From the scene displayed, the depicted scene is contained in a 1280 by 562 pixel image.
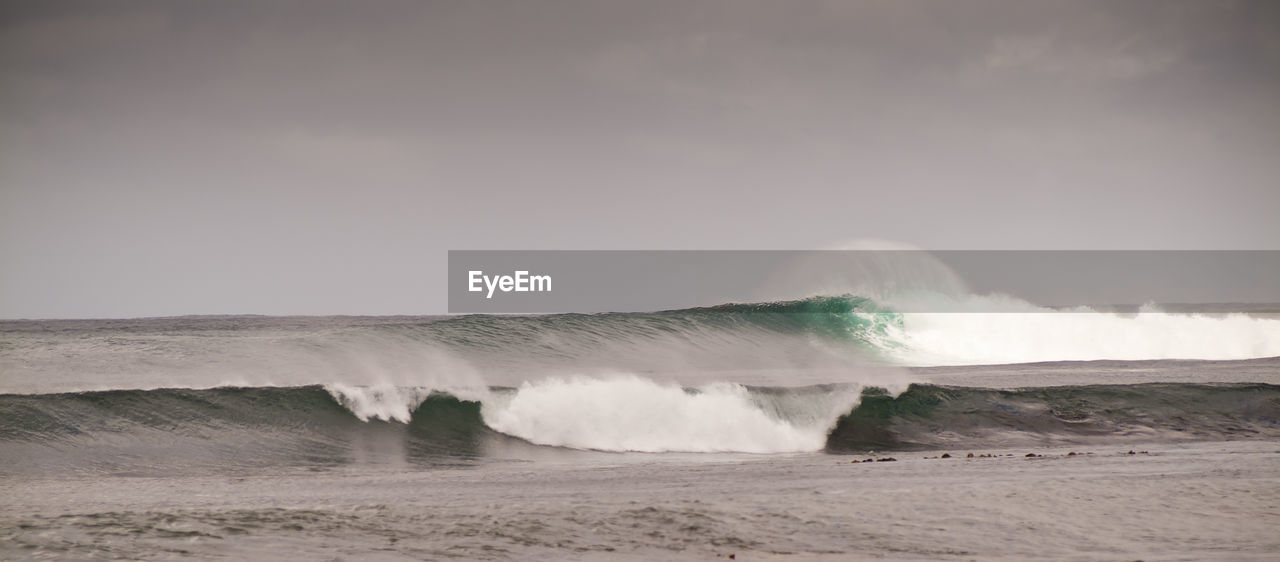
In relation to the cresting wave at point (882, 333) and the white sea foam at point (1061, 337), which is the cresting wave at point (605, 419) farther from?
the white sea foam at point (1061, 337)

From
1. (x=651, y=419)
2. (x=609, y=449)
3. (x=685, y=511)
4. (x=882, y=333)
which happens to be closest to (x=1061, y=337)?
(x=882, y=333)

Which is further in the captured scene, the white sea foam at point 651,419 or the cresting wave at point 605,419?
the white sea foam at point 651,419

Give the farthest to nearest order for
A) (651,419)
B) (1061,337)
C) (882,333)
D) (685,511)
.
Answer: (1061,337) → (882,333) → (651,419) → (685,511)

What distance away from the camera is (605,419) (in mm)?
13844

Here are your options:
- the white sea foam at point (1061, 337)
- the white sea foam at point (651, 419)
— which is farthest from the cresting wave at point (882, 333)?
the white sea foam at point (651, 419)

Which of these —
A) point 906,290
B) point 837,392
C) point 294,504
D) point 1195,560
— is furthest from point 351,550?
point 906,290

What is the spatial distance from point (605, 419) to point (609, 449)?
0.86 meters

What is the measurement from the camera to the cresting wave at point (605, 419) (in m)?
12.4

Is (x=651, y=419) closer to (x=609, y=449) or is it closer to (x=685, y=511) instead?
(x=609, y=449)

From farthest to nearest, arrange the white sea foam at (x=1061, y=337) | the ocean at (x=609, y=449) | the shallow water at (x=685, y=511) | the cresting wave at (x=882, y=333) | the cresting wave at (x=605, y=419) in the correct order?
1. the white sea foam at (x=1061, y=337)
2. the cresting wave at (x=882, y=333)
3. the cresting wave at (x=605, y=419)
4. the ocean at (x=609, y=449)
5. the shallow water at (x=685, y=511)

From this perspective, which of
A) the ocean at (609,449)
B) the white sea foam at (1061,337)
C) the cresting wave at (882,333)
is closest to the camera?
the ocean at (609,449)

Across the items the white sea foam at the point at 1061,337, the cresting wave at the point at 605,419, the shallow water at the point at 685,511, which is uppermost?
the white sea foam at the point at 1061,337

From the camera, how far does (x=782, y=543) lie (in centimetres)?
645

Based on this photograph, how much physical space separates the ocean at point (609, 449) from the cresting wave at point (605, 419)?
5cm
